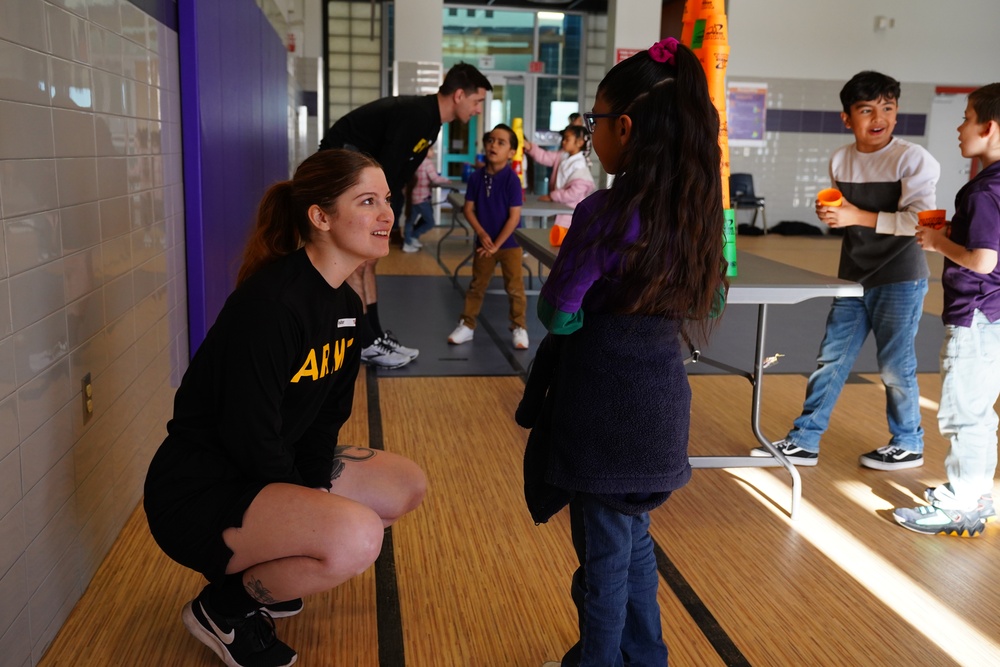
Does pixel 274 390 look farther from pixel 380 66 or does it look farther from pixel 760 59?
pixel 760 59

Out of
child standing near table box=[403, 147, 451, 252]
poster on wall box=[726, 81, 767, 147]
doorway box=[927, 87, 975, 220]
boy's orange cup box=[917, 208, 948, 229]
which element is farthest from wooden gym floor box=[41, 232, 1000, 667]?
doorway box=[927, 87, 975, 220]

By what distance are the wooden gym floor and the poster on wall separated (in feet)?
29.8

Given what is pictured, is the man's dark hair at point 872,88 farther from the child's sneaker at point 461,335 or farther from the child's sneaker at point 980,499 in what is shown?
the child's sneaker at point 461,335

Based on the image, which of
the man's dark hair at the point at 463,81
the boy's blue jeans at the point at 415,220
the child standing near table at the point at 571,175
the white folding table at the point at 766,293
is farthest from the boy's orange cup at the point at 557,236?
the boy's blue jeans at the point at 415,220

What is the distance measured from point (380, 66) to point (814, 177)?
20.4 feet

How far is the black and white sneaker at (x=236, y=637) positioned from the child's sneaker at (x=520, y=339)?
3009mm

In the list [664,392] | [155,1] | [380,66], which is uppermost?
[380,66]

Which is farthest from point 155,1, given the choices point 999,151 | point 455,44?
point 455,44

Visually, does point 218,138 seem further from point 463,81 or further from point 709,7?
point 709,7

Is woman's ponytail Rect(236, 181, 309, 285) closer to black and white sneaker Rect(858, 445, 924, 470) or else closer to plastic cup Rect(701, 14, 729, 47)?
plastic cup Rect(701, 14, 729, 47)

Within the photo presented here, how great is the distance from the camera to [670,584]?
2.22 metres

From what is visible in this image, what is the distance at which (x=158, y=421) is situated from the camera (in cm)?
262

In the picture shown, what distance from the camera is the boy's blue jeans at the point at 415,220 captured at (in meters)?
8.83

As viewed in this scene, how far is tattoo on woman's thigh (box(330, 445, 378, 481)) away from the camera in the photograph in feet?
6.51
